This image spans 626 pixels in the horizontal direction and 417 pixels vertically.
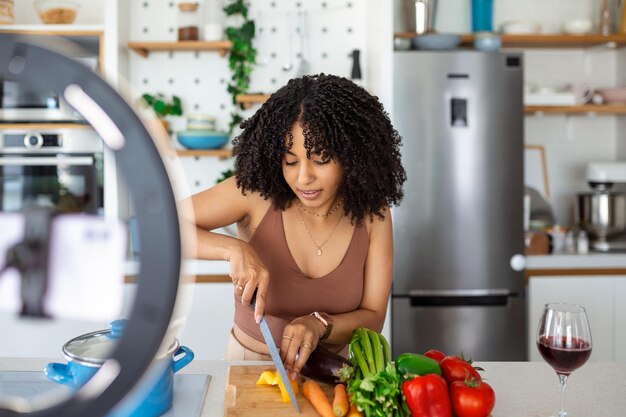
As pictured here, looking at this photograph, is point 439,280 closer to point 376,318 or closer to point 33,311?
point 376,318

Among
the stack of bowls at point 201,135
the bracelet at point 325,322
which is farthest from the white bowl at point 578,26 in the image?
the bracelet at point 325,322

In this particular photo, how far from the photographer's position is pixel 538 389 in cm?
125

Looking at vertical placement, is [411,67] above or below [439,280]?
above

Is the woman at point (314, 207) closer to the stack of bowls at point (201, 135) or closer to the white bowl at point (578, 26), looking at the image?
the stack of bowls at point (201, 135)

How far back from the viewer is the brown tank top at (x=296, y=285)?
1573mm

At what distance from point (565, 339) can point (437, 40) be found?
2.28 m

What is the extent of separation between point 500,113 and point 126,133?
292cm

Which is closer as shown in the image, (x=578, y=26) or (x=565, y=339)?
(x=565, y=339)

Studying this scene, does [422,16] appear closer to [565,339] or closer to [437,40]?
[437,40]

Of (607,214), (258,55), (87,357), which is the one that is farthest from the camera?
(258,55)

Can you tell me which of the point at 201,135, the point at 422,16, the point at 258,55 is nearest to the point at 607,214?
the point at 422,16

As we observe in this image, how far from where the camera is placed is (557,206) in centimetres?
360

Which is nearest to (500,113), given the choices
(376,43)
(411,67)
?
(411,67)

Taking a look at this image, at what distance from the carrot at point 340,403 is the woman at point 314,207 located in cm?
26
